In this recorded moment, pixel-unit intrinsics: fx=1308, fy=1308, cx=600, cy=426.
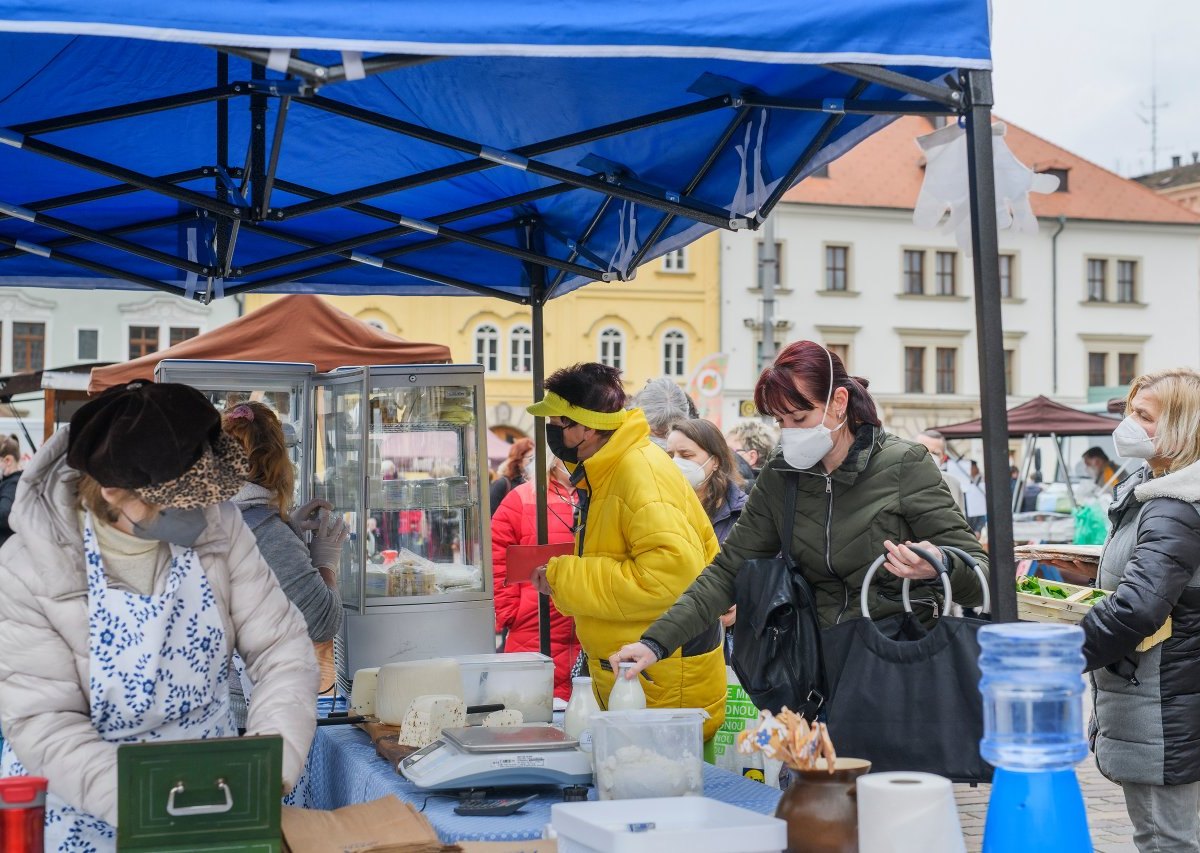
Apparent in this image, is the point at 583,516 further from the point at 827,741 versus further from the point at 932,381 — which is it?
the point at 932,381

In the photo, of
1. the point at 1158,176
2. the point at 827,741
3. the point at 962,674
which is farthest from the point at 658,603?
the point at 1158,176

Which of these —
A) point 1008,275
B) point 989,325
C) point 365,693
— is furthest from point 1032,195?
point 989,325

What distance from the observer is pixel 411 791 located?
9.05 feet

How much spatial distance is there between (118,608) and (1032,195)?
41089mm

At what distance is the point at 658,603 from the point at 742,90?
143 cm

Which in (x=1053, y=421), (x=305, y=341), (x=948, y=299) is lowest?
(x=305, y=341)

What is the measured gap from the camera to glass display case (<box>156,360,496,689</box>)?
4.70 metres

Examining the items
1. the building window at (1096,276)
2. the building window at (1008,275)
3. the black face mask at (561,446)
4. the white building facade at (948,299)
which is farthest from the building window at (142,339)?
the black face mask at (561,446)

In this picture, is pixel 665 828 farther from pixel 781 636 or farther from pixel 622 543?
pixel 622 543

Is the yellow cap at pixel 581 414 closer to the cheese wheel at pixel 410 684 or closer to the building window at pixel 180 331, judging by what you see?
the cheese wheel at pixel 410 684

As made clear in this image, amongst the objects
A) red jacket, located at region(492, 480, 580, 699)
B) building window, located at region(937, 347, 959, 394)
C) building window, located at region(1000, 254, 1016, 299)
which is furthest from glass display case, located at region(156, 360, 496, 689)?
building window, located at region(1000, 254, 1016, 299)

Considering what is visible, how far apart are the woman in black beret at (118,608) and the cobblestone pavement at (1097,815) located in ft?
11.5

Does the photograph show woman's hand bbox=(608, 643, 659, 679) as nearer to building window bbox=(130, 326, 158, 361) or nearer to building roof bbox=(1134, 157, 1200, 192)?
building window bbox=(130, 326, 158, 361)

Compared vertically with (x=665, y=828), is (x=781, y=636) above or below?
above
